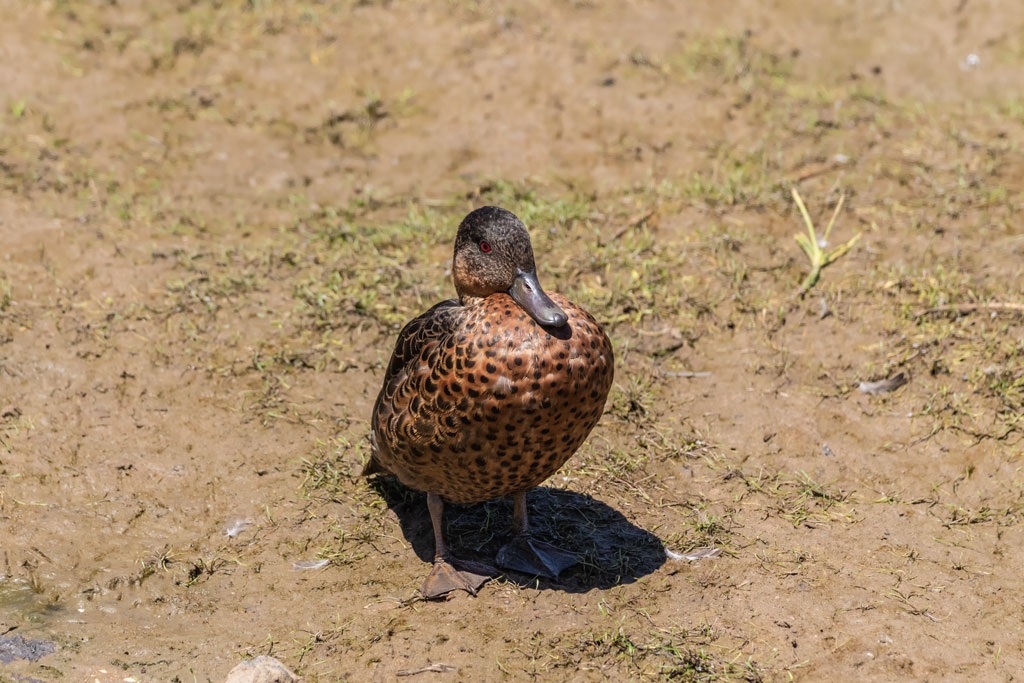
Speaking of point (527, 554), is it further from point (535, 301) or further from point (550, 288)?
point (550, 288)

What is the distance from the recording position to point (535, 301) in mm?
3791

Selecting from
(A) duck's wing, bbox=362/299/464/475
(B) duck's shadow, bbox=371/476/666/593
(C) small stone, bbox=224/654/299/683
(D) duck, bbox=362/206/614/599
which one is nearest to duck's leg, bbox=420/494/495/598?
(D) duck, bbox=362/206/614/599

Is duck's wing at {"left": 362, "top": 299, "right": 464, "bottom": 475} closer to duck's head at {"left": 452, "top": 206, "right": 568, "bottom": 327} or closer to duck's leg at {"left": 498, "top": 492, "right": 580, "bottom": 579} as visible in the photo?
duck's head at {"left": 452, "top": 206, "right": 568, "bottom": 327}

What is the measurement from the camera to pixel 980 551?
4414mm

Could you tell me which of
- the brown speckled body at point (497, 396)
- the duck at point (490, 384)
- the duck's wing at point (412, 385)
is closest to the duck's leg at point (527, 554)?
the duck at point (490, 384)

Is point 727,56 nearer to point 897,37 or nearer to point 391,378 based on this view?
point 897,37

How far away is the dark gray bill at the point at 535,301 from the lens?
3688 millimetres

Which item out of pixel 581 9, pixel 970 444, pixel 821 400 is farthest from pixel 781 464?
pixel 581 9

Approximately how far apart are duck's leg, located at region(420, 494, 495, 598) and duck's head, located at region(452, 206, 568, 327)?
3.02 feet

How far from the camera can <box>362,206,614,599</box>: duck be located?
145 inches

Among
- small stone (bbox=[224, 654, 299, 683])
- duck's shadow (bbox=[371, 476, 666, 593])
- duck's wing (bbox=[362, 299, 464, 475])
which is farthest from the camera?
duck's shadow (bbox=[371, 476, 666, 593])

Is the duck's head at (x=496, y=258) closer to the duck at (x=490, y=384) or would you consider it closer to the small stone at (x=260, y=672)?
the duck at (x=490, y=384)

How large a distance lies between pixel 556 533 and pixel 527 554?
0.24 m

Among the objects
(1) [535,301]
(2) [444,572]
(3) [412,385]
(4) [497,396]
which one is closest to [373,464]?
(2) [444,572]
